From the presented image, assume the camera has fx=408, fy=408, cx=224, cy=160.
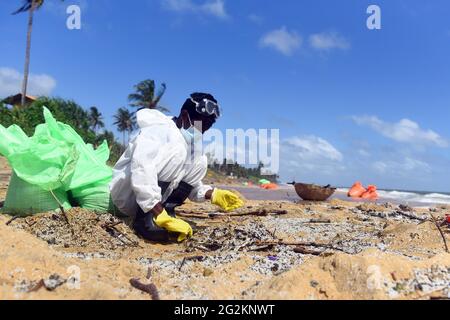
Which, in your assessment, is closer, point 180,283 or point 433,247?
point 180,283

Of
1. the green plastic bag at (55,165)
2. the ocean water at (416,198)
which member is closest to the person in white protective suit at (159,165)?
the green plastic bag at (55,165)

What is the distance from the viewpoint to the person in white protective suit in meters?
2.65

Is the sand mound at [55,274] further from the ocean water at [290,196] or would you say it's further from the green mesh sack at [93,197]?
the ocean water at [290,196]

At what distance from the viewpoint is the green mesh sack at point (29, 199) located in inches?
117

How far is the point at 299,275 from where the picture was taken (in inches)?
66.5

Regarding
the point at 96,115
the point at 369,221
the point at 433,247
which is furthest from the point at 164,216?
the point at 96,115

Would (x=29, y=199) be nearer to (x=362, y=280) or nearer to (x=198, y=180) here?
(x=198, y=180)

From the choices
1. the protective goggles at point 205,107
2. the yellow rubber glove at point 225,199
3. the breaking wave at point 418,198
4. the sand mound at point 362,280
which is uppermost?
the protective goggles at point 205,107

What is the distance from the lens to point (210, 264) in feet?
7.01

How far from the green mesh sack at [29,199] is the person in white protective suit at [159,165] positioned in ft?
1.42

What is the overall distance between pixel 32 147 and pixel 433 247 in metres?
2.83

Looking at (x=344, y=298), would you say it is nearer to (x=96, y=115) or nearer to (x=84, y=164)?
(x=84, y=164)

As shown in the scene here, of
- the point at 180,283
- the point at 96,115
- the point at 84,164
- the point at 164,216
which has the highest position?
the point at 96,115

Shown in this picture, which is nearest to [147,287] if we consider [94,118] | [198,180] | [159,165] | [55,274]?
[55,274]
